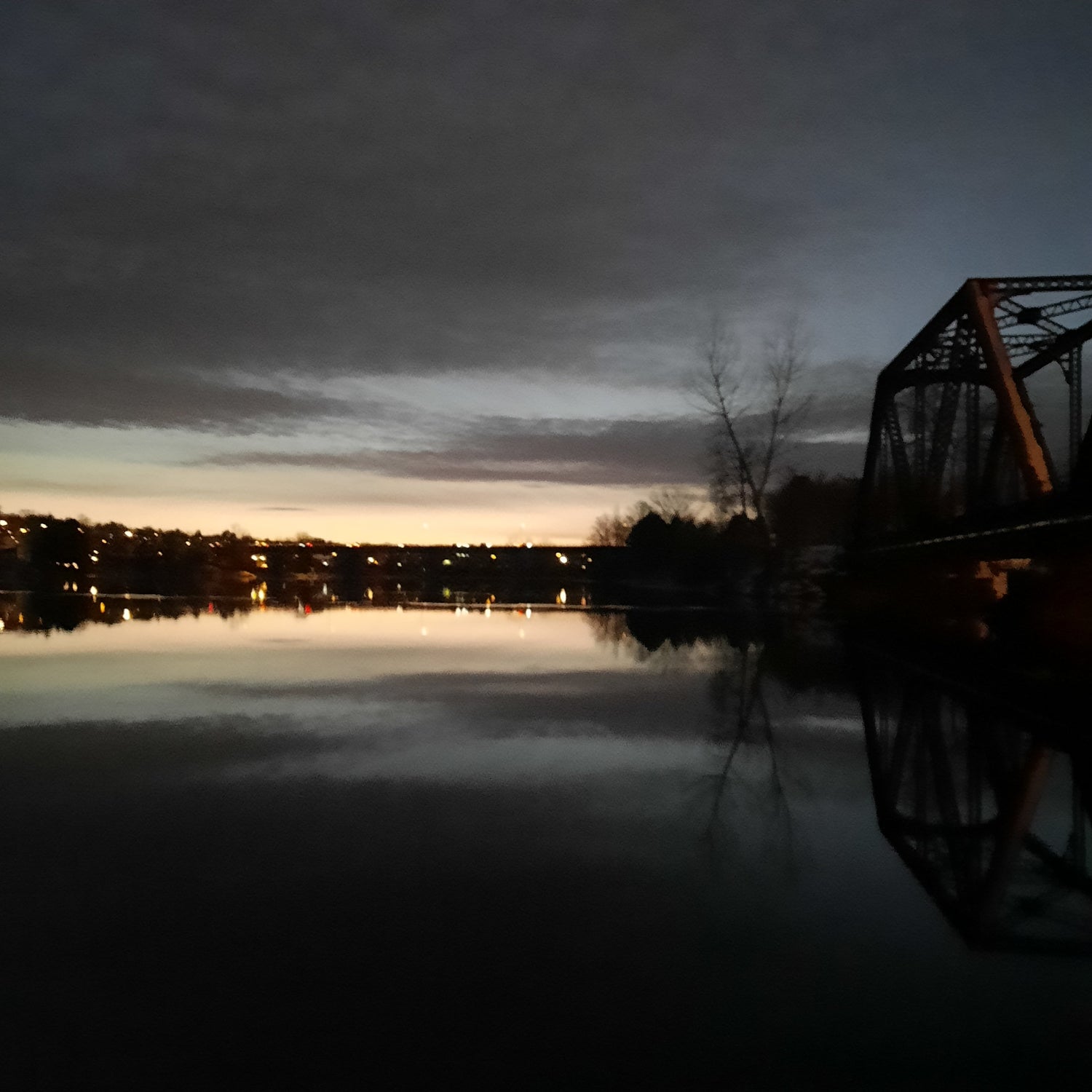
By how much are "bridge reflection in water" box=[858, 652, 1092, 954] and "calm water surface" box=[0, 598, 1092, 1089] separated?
0.03m

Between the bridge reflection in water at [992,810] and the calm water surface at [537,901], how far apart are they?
0.03 m

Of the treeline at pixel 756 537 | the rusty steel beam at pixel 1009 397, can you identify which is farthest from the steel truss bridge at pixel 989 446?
the treeline at pixel 756 537

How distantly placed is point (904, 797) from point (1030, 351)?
1593cm

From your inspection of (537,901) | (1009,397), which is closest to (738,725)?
(537,901)

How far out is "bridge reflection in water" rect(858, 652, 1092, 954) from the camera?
16.2ft

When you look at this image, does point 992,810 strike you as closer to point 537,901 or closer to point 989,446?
point 537,901

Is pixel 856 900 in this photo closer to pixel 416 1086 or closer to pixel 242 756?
pixel 416 1086

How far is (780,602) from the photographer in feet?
134

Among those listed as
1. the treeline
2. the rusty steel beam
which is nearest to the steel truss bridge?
the rusty steel beam

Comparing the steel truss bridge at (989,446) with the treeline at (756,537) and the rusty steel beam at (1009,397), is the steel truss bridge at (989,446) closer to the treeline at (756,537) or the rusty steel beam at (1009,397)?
the rusty steel beam at (1009,397)

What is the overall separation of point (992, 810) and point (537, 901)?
11.4 feet

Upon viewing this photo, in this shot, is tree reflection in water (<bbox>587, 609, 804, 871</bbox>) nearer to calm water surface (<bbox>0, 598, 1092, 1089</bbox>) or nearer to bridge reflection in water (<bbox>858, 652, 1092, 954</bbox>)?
calm water surface (<bbox>0, 598, 1092, 1089</bbox>)

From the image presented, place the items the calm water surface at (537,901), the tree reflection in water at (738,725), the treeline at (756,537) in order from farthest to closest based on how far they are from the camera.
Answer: the treeline at (756,537)
the tree reflection in water at (738,725)
the calm water surface at (537,901)

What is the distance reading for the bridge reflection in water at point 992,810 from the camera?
4926mm
